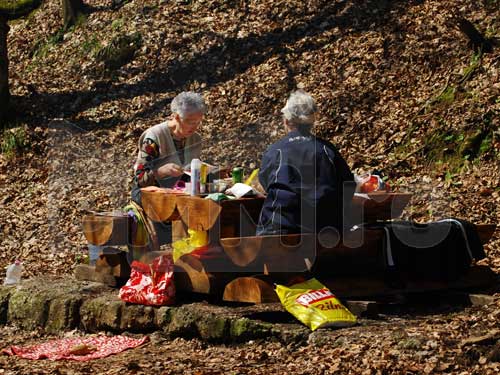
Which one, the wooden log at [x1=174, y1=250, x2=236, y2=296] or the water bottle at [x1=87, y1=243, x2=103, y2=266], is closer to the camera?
the wooden log at [x1=174, y1=250, x2=236, y2=296]

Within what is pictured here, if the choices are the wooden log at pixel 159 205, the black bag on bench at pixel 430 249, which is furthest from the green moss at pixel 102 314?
the black bag on bench at pixel 430 249

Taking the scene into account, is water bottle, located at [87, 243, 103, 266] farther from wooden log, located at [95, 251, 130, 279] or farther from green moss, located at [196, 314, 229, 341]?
green moss, located at [196, 314, 229, 341]

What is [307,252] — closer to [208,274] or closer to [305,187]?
[305,187]

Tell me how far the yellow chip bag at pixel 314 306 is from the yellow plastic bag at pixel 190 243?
83 centimetres

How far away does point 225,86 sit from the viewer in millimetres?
14922

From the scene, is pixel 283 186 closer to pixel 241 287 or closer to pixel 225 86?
pixel 241 287

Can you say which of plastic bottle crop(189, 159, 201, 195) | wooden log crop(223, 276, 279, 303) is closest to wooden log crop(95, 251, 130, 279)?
plastic bottle crop(189, 159, 201, 195)

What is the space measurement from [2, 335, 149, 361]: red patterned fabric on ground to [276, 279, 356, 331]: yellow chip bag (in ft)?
4.36

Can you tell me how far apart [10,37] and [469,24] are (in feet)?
33.4

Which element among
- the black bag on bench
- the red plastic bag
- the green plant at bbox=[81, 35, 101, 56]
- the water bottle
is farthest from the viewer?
the green plant at bbox=[81, 35, 101, 56]

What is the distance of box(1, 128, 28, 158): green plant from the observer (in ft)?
49.2

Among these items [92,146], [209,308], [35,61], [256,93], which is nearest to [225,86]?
[256,93]

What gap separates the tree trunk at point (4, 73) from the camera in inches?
616

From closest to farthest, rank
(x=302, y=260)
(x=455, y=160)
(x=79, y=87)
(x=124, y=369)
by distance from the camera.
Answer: (x=124, y=369), (x=302, y=260), (x=455, y=160), (x=79, y=87)
